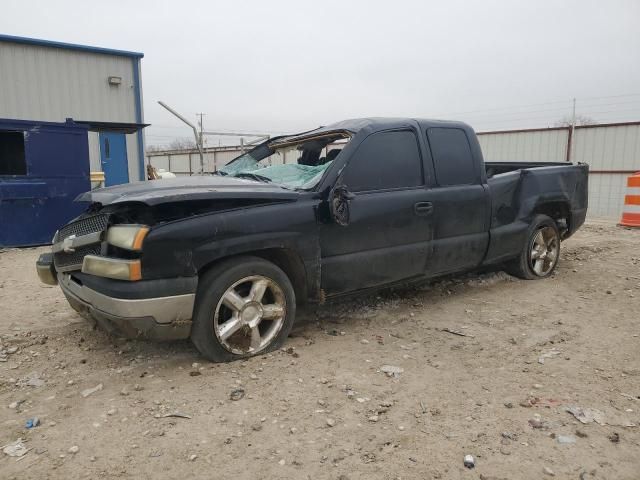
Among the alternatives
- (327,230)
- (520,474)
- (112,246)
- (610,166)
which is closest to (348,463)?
(520,474)

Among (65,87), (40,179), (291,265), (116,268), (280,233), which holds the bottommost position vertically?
(291,265)

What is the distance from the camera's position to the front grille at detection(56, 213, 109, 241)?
332cm

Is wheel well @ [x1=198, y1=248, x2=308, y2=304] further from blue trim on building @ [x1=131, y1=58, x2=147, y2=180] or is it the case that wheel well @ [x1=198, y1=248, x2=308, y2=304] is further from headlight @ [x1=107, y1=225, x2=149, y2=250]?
blue trim on building @ [x1=131, y1=58, x2=147, y2=180]

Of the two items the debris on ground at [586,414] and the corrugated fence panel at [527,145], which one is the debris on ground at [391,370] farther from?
the corrugated fence panel at [527,145]

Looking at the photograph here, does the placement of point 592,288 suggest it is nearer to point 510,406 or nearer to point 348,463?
point 510,406

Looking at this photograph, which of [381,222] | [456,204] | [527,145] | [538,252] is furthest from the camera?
[527,145]

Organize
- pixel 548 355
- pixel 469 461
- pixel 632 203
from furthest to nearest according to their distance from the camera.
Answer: pixel 632 203, pixel 548 355, pixel 469 461

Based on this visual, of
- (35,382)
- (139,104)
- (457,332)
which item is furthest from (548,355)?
(139,104)

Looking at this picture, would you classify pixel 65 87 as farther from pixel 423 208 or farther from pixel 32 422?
pixel 32 422

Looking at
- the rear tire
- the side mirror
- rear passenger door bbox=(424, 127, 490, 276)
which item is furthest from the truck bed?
the side mirror

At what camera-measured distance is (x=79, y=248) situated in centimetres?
341

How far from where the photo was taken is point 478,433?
257cm

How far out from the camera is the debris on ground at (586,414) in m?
2.68

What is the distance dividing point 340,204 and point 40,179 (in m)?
6.25
